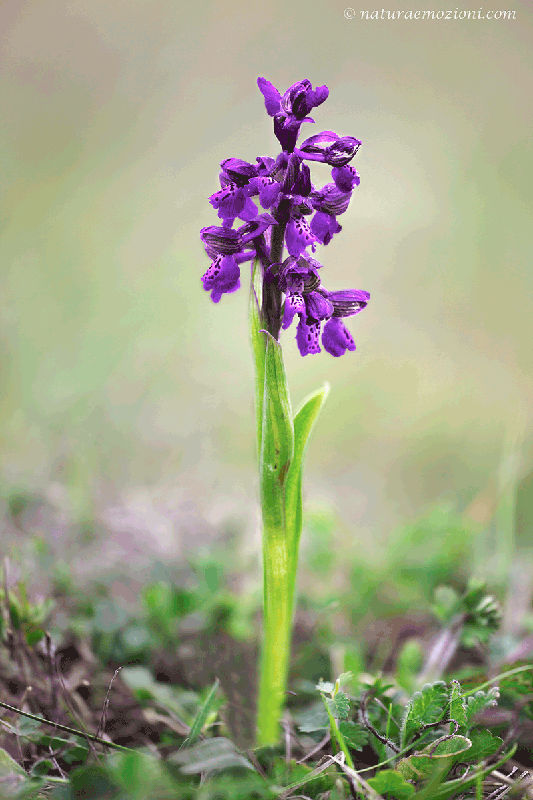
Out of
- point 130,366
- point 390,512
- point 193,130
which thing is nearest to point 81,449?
point 130,366

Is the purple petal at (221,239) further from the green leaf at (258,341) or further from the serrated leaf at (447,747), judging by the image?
the serrated leaf at (447,747)

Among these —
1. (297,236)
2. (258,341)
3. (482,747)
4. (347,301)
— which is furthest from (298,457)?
(482,747)

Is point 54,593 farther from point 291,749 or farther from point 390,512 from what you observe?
point 390,512

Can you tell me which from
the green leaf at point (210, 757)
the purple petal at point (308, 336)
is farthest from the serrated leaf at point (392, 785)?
the purple petal at point (308, 336)

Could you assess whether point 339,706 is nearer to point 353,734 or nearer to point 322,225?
point 353,734

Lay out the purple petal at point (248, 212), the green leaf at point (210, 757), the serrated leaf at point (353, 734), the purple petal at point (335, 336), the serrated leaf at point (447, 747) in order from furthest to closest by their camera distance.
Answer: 1. the purple petal at point (335, 336)
2. the purple petal at point (248, 212)
3. the serrated leaf at point (353, 734)
4. the serrated leaf at point (447, 747)
5. the green leaf at point (210, 757)
